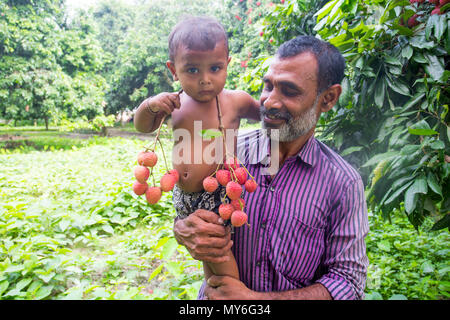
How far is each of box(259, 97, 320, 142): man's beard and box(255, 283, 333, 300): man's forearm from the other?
51 centimetres

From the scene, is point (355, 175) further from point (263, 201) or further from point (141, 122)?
point (141, 122)

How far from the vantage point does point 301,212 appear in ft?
3.80

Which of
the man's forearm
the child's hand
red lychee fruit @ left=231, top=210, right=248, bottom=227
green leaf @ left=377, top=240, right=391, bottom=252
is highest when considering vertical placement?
the child's hand

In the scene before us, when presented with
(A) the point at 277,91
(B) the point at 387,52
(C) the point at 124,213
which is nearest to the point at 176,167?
(A) the point at 277,91

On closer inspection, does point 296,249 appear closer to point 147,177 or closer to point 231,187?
point 231,187

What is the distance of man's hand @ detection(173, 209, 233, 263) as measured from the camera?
3.26ft

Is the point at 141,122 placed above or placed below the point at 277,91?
below

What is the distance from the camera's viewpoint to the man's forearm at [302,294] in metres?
1.07

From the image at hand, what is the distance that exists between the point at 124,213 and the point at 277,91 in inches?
112

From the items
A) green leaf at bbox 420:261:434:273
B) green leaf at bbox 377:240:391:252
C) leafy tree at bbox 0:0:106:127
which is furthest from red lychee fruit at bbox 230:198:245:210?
leafy tree at bbox 0:0:106:127

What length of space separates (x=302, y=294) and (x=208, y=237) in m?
0.38

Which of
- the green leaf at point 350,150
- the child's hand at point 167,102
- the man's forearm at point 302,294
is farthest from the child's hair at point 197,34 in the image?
the green leaf at point 350,150

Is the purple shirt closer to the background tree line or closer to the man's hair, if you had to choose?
the man's hair

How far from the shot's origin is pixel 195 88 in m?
0.97
